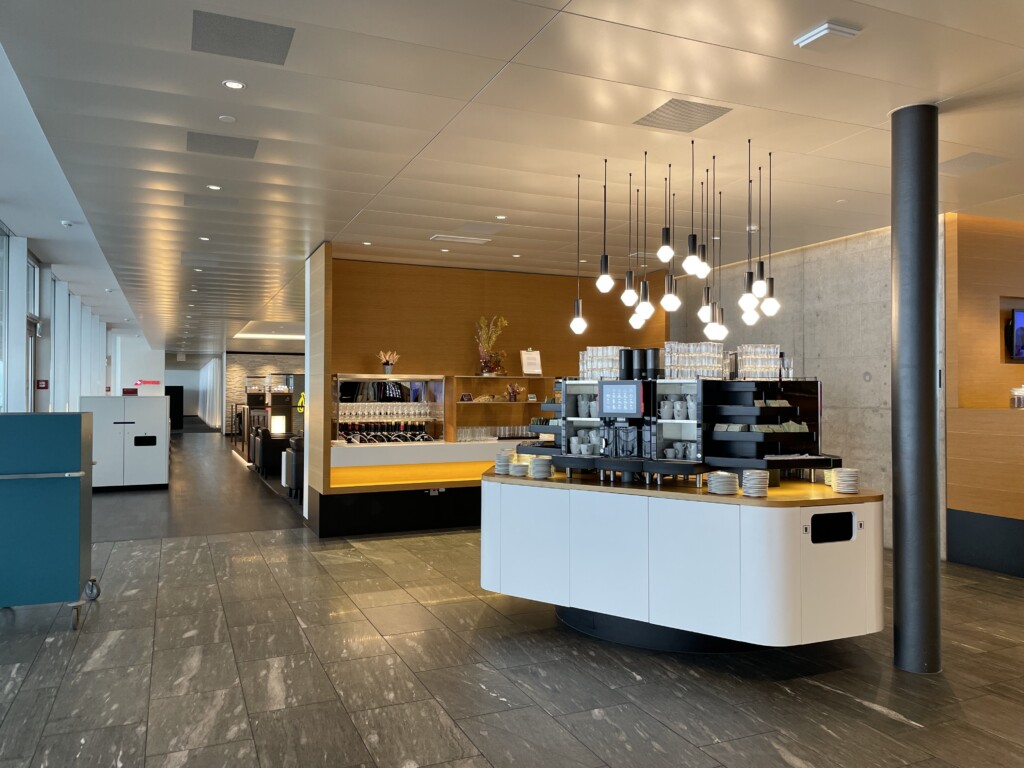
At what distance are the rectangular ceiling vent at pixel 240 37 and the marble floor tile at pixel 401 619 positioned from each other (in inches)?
140

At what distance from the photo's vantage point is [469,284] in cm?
1021

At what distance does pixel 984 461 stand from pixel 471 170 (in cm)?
545

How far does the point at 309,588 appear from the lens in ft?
20.6

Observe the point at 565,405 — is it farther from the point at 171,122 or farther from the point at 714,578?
the point at 171,122

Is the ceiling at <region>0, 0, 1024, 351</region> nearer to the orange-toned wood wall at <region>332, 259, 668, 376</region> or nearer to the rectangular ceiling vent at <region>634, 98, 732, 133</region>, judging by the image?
the rectangular ceiling vent at <region>634, 98, 732, 133</region>

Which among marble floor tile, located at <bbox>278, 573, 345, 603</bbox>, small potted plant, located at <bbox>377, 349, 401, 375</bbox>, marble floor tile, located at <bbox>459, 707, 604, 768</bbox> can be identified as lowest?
marble floor tile, located at <bbox>459, 707, 604, 768</bbox>

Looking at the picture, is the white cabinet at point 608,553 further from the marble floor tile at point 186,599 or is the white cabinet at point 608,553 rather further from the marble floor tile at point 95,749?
the marble floor tile at point 186,599

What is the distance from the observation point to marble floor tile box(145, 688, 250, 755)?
3.50 meters

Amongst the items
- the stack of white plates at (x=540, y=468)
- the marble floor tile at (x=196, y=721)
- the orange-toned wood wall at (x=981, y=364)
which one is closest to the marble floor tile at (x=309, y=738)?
the marble floor tile at (x=196, y=721)

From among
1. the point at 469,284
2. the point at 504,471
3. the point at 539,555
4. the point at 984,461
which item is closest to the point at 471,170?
the point at 504,471

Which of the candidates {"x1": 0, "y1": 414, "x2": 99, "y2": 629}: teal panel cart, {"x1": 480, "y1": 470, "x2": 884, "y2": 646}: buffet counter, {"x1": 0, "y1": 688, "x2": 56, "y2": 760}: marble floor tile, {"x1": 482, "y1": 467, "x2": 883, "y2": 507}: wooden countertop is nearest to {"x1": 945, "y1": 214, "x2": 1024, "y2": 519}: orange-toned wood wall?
{"x1": 482, "y1": 467, "x2": 883, "y2": 507}: wooden countertop

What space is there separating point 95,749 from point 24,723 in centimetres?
55

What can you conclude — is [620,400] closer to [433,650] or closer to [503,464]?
[503,464]

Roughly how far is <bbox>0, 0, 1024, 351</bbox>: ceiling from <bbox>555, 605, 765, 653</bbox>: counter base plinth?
3.20 m
